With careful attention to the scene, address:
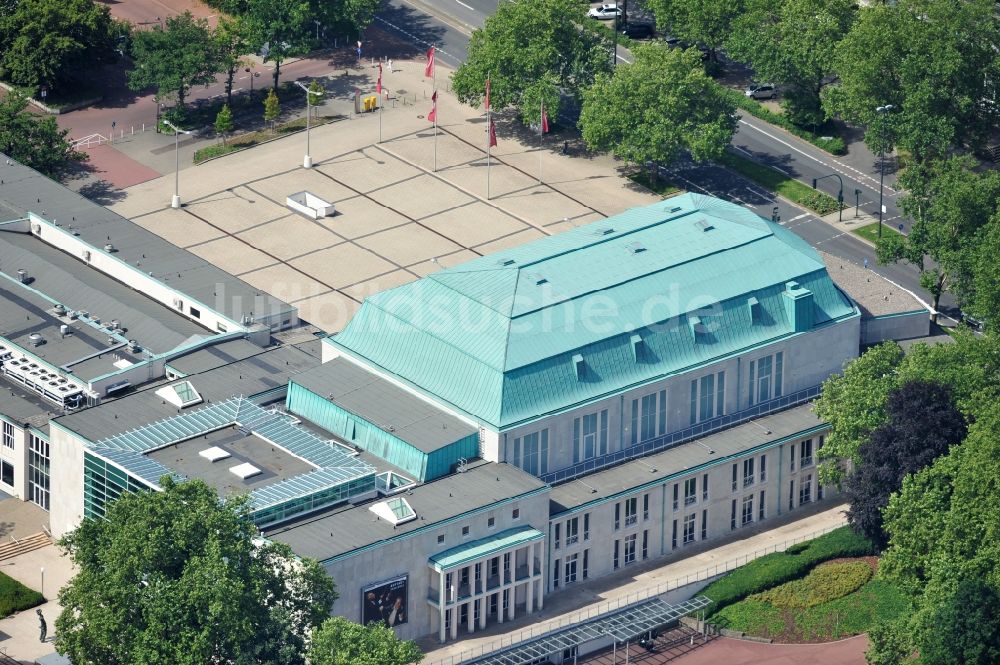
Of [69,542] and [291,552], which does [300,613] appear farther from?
[69,542]

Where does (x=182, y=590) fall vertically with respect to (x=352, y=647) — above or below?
above

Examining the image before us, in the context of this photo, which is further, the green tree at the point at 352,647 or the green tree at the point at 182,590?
the green tree at the point at 352,647

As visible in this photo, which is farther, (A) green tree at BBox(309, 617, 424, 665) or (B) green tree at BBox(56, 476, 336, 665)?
(A) green tree at BBox(309, 617, 424, 665)

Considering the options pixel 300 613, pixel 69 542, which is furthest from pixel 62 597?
pixel 300 613

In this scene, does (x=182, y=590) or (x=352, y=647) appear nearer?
(x=182, y=590)
